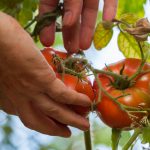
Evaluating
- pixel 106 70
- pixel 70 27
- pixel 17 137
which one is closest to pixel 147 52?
pixel 106 70

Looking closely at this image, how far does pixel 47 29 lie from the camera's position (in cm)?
87

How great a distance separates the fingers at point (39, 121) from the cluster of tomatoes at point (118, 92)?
42 mm

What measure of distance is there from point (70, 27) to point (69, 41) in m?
0.03

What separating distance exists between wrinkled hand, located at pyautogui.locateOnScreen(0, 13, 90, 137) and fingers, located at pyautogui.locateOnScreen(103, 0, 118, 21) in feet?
0.58

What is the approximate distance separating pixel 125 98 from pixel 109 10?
0.19 metres

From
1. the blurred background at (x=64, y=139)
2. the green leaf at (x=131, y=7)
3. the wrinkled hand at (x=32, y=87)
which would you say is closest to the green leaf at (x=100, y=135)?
the blurred background at (x=64, y=139)

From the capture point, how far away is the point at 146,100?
2.31 feet

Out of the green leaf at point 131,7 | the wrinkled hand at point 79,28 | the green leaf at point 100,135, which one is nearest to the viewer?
the wrinkled hand at point 79,28

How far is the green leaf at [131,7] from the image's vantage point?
0.98 m

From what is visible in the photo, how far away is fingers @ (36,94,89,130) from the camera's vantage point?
0.70 metres

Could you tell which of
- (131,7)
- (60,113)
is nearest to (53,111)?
(60,113)

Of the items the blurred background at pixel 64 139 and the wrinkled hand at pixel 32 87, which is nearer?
the wrinkled hand at pixel 32 87

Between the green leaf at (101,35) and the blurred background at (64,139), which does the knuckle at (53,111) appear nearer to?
the green leaf at (101,35)

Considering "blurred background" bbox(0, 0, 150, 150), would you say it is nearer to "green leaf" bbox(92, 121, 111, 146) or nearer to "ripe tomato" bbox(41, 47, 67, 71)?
"green leaf" bbox(92, 121, 111, 146)
